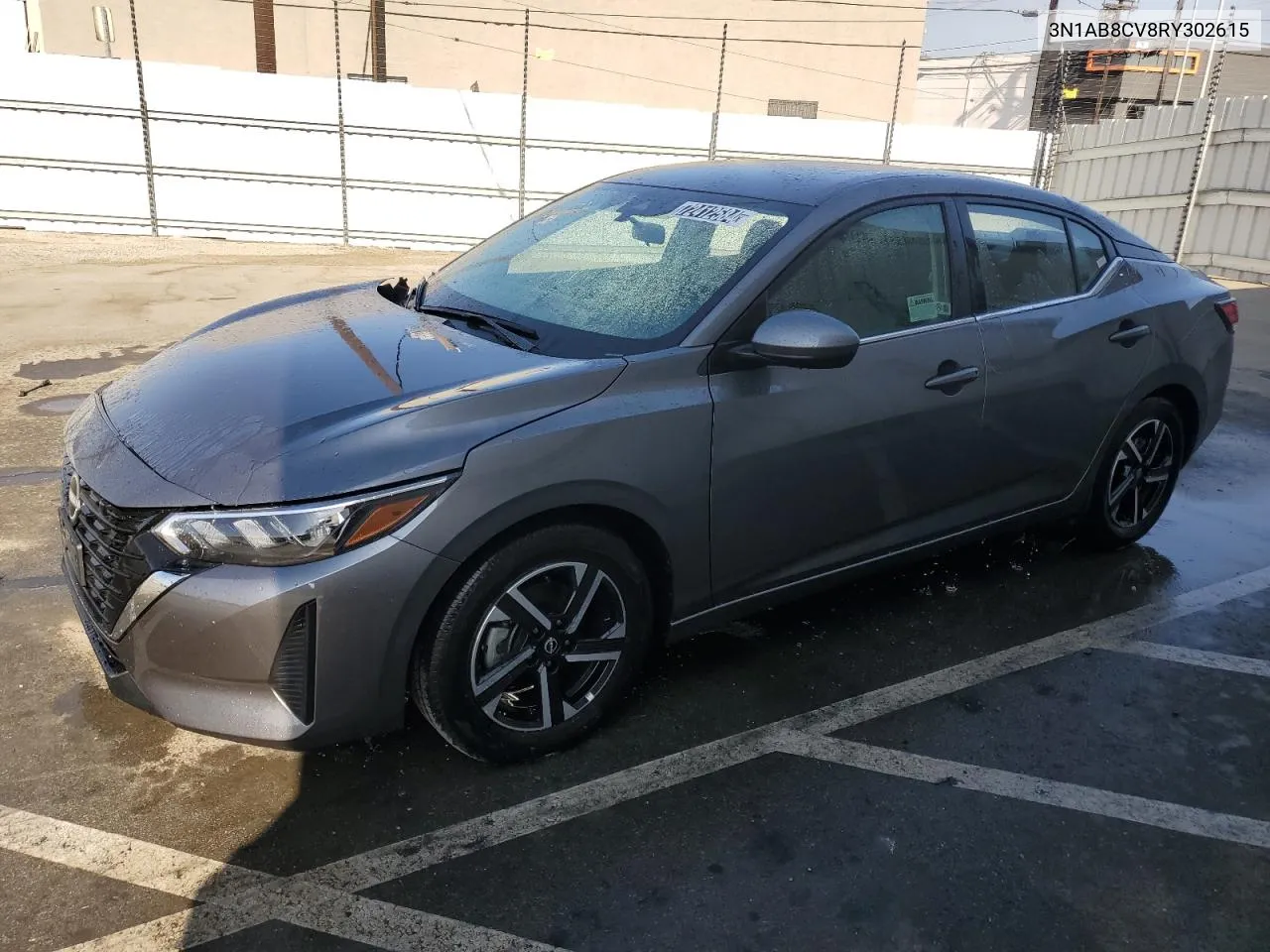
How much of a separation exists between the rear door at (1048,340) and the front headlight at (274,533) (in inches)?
93.6

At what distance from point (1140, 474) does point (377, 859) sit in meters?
3.67

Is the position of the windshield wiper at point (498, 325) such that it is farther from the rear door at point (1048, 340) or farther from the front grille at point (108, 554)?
the rear door at point (1048, 340)

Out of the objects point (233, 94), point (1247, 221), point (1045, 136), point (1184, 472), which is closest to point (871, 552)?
point (1184, 472)

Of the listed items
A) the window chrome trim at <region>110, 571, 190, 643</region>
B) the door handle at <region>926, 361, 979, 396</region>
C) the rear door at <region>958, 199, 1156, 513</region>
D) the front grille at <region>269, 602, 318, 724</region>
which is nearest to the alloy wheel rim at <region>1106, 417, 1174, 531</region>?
the rear door at <region>958, 199, 1156, 513</region>

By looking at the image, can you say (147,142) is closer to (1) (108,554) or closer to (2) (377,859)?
(1) (108,554)

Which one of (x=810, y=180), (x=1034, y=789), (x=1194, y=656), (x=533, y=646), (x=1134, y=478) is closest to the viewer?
(x=533, y=646)

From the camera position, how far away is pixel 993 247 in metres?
3.80

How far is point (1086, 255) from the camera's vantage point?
4223 millimetres

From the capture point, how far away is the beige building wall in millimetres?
25469

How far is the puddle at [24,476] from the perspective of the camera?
16.3 feet

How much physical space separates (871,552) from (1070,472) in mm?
1173

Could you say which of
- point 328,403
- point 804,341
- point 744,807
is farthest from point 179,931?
point 804,341

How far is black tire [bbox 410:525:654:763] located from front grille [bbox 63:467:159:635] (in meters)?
0.73

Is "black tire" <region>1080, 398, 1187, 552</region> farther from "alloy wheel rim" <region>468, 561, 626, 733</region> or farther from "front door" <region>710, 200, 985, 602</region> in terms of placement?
"alloy wheel rim" <region>468, 561, 626, 733</region>
